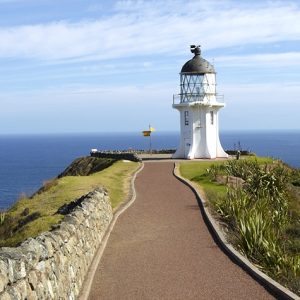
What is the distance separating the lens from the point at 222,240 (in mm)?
14711

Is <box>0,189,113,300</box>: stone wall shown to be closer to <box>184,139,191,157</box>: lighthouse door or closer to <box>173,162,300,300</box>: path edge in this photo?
<box>173,162,300,300</box>: path edge

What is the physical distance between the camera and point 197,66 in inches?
1719

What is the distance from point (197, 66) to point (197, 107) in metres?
3.20

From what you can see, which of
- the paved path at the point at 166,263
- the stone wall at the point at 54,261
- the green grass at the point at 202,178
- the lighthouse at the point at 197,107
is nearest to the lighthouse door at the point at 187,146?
the lighthouse at the point at 197,107

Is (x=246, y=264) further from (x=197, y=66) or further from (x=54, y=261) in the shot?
(x=197, y=66)

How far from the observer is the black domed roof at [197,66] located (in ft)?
143

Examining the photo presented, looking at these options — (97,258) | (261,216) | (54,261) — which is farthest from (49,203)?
(54,261)

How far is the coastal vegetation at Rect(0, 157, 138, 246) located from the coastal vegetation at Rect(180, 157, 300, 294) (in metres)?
3.94

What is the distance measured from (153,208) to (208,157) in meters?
24.5

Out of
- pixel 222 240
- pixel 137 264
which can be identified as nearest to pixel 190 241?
pixel 222 240

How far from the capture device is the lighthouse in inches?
1724

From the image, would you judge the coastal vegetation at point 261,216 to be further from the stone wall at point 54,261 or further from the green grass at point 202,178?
the stone wall at point 54,261

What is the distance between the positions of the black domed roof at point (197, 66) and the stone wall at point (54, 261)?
30116 millimetres

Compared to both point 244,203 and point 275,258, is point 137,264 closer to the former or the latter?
point 275,258
